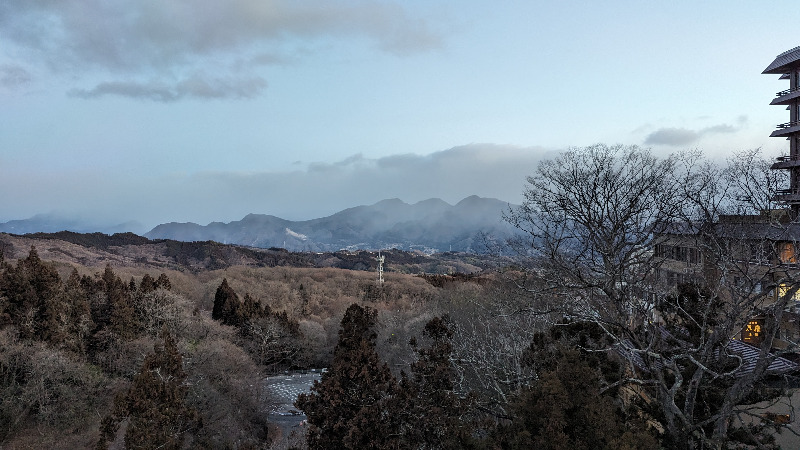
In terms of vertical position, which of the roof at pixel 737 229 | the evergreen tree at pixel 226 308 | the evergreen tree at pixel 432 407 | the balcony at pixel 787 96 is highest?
the balcony at pixel 787 96

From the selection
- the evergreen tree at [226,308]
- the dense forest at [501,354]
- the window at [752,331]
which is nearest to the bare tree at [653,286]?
the dense forest at [501,354]

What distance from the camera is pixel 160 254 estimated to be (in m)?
81.6

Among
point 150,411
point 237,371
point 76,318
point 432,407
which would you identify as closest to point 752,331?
point 432,407

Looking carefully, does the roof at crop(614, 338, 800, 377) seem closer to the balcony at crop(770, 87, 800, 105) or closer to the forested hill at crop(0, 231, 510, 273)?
the balcony at crop(770, 87, 800, 105)

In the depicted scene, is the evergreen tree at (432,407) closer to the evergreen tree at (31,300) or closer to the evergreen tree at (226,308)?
the evergreen tree at (31,300)

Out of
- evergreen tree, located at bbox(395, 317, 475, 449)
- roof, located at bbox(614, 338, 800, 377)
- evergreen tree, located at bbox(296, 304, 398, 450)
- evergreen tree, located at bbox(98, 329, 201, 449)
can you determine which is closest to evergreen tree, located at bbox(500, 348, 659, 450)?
evergreen tree, located at bbox(395, 317, 475, 449)

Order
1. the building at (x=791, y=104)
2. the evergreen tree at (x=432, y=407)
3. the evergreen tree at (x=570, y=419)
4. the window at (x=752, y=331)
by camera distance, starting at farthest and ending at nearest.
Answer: the building at (x=791, y=104)
the window at (x=752, y=331)
the evergreen tree at (x=432, y=407)
the evergreen tree at (x=570, y=419)

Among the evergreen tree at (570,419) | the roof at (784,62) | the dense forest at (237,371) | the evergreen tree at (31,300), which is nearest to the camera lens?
the evergreen tree at (570,419)

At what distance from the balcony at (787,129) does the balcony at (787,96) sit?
1171 mm

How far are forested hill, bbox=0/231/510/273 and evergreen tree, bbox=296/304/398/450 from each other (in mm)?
41153

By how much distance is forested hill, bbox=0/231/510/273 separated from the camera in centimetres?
6059

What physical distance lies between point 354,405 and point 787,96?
28230 mm

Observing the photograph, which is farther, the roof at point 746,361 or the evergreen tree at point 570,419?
the roof at point 746,361

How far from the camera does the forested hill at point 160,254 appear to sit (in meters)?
60.6
